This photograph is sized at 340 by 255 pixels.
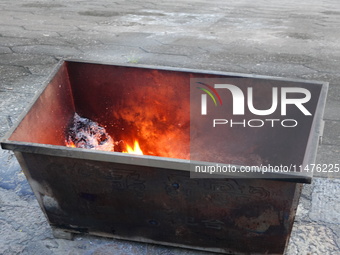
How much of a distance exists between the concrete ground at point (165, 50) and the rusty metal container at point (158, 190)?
0.26 metres

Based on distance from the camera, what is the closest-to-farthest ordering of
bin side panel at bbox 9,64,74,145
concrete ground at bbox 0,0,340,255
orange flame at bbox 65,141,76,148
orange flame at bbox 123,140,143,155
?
bin side panel at bbox 9,64,74,145 < concrete ground at bbox 0,0,340,255 < orange flame at bbox 65,141,76,148 < orange flame at bbox 123,140,143,155

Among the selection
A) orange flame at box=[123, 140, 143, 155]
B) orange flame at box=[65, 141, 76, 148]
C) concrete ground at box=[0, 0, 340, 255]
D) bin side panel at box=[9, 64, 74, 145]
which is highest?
bin side panel at box=[9, 64, 74, 145]

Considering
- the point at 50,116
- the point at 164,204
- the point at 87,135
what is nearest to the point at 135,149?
the point at 87,135

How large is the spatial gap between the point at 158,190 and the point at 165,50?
11.7 ft

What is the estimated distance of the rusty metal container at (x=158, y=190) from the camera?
4.85 feet

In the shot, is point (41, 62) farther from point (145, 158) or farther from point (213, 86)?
point (145, 158)

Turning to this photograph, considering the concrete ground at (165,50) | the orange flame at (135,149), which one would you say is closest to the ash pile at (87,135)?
the orange flame at (135,149)

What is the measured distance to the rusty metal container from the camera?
4.85 feet

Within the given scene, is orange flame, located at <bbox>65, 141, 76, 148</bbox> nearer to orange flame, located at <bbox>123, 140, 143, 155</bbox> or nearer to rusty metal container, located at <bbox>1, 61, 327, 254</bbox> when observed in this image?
rusty metal container, located at <bbox>1, 61, 327, 254</bbox>

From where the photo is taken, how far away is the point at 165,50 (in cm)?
493

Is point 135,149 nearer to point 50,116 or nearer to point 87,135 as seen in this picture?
point 87,135

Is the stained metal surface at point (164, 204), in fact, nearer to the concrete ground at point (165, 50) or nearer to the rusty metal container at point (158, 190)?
the rusty metal container at point (158, 190)

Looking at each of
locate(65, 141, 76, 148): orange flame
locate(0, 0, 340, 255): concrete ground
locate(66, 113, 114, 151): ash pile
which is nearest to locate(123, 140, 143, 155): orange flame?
locate(66, 113, 114, 151): ash pile

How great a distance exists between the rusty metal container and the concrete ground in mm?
255
